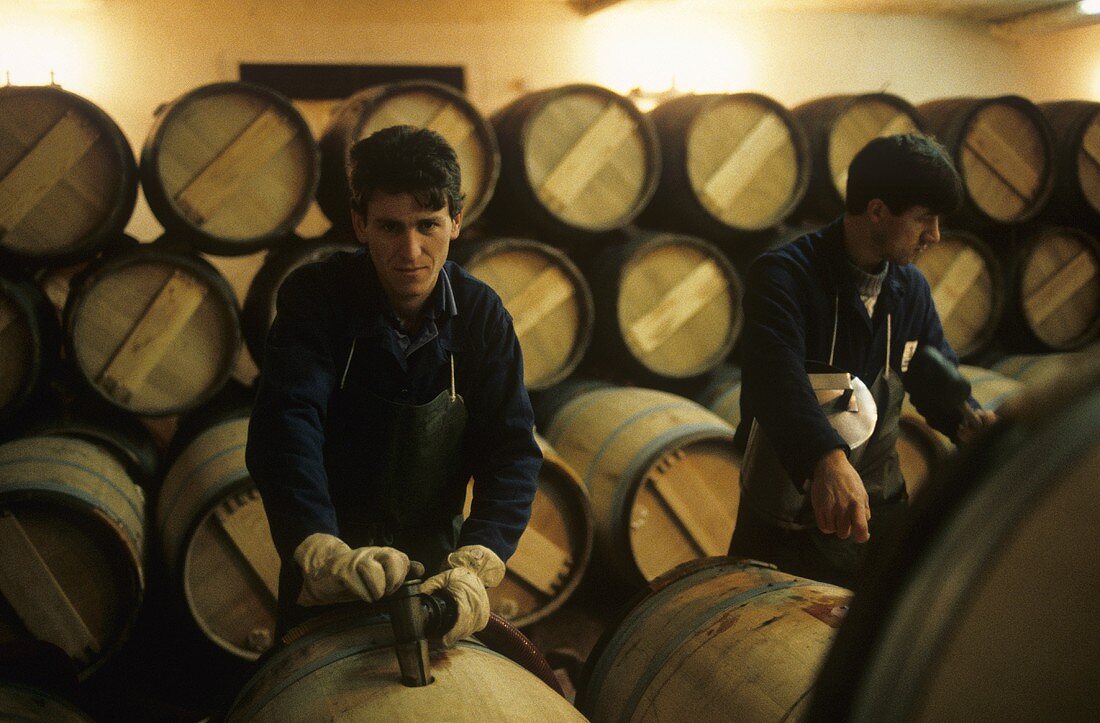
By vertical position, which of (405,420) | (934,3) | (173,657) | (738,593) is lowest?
(173,657)

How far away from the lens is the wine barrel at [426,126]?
346 cm

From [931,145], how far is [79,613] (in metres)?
2.89

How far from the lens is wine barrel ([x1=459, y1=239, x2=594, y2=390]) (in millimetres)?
3562

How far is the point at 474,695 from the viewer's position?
1.35 m

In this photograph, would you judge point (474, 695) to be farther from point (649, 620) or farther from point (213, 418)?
point (213, 418)

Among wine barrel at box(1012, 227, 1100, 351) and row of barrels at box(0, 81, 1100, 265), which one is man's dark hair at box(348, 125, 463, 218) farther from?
wine barrel at box(1012, 227, 1100, 351)

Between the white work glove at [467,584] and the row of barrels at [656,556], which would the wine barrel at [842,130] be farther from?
the white work glove at [467,584]

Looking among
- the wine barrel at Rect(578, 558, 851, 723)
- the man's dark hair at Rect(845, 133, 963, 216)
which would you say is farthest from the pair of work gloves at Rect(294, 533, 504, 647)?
the man's dark hair at Rect(845, 133, 963, 216)

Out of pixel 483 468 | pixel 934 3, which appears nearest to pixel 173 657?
pixel 483 468

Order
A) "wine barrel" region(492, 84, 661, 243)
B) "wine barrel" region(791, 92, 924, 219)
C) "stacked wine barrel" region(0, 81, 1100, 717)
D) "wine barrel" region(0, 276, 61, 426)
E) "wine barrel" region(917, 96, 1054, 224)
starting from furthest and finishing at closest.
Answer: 1. "wine barrel" region(917, 96, 1054, 224)
2. "wine barrel" region(791, 92, 924, 219)
3. "wine barrel" region(492, 84, 661, 243)
4. "wine barrel" region(0, 276, 61, 426)
5. "stacked wine barrel" region(0, 81, 1100, 717)

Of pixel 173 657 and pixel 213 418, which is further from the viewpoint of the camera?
pixel 213 418

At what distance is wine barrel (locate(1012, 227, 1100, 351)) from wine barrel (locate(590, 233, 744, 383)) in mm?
1804

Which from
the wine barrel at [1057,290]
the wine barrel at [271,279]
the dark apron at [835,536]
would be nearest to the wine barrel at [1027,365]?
the wine barrel at [1057,290]

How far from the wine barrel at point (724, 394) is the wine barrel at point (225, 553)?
6.66 feet
